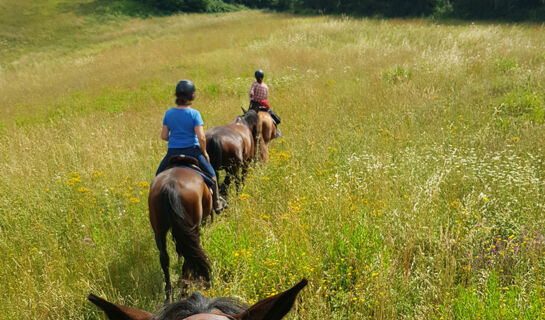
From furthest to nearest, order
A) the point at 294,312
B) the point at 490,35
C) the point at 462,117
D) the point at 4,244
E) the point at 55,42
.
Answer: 1. the point at 55,42
2. the point at 490,35
3. the point at 462,117
4. the point at 4,244
5. the point at 294,312

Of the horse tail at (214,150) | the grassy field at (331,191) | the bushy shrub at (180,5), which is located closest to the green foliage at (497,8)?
the grassy field at (331,191)

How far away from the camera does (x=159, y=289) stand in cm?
364

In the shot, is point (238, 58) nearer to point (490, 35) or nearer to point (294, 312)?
point (490, 35)

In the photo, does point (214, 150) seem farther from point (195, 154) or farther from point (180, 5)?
point (180, 5)

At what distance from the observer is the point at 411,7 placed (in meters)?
33.0

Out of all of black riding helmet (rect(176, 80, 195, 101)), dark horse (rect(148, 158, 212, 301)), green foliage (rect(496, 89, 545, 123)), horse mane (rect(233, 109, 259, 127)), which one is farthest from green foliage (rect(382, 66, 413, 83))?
dark horse (rect(148, 158, 212, 301))

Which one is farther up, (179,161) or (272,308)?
(272,308)

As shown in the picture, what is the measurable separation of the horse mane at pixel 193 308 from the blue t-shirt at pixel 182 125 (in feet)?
10.6

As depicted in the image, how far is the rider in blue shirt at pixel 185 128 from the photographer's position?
4.22 metres

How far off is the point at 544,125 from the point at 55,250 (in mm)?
7489

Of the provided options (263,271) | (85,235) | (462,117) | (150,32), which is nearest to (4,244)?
(85,235)

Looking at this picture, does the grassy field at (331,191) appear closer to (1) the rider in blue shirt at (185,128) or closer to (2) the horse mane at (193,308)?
(1) the rider in blue shirt at (185,128)

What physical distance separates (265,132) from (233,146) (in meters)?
1.81

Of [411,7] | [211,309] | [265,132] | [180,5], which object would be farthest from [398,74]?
[180,5]
